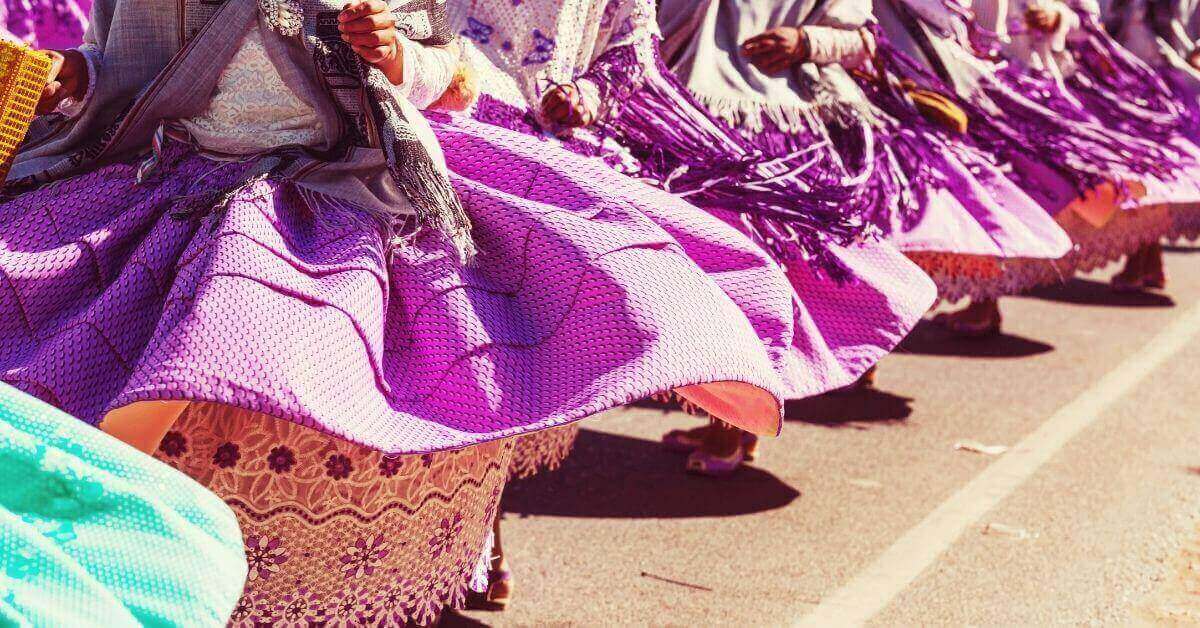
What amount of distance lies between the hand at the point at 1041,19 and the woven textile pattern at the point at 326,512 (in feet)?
14.0

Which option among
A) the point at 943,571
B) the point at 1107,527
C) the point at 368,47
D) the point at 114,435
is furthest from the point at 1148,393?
the point at 114,435

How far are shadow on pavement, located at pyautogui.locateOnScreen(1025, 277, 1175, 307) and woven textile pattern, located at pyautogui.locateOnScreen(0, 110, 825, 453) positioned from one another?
5533mm

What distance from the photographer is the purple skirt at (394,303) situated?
2312 mm

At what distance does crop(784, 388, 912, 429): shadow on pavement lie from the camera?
5383mm

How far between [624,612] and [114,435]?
5.22ft

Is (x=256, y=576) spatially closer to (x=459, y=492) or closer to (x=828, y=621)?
(x=459, y=492)

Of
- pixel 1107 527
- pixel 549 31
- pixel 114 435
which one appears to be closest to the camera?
pixel 114 435

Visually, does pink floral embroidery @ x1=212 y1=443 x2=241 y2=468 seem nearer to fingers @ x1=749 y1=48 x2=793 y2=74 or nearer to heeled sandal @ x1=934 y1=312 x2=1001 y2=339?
fingers @ x1=749 y1=48 x2=793 y2=74

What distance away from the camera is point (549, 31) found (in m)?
3.69

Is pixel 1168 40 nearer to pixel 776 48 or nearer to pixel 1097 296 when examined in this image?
pixel 1097 296

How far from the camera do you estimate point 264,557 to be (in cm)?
253

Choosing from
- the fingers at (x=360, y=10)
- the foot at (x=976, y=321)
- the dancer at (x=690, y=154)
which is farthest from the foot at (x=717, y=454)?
the foot at (x=976, y=321)

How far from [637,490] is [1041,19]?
9.96 ft

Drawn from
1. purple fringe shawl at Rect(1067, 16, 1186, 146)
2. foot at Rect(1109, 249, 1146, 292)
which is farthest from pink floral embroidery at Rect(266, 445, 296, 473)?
foot at Rect(1109, 249, 1146, 292)
